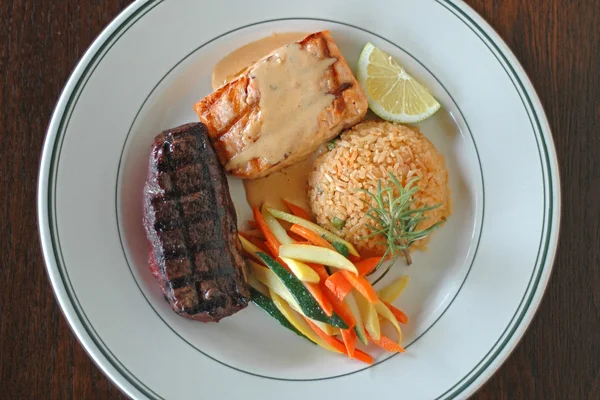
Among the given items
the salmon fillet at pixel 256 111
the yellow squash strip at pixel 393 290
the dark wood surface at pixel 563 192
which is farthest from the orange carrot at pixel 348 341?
the salmon fillet at pixel 256 111

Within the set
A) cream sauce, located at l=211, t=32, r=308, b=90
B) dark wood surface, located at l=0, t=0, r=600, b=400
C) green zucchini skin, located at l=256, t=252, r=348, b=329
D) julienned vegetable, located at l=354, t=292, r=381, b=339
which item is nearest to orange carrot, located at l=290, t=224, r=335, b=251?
green zucchini skin, located at l=256, t=252, r=348, b=329

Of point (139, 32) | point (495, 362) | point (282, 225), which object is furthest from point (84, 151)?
point (495, 362)

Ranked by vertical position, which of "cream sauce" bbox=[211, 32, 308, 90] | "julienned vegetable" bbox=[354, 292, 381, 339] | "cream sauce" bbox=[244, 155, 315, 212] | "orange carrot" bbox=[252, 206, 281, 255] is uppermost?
"cream sauce" bbox=[211, 32, 308, 90]

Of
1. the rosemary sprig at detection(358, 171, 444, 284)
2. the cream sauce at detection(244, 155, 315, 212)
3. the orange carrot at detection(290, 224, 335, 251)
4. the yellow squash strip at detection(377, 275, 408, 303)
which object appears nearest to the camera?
the rosemary sprig at detection(358, 171, 444, 284)

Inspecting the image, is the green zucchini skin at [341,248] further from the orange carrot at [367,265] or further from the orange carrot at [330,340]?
the orange carrot at [330,340]

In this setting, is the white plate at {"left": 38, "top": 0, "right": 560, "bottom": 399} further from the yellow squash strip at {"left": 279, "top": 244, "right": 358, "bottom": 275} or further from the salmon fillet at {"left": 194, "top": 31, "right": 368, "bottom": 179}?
the yellow squash strip at {"left": 279, "top": 244, "right": 358, "bottom": 275}

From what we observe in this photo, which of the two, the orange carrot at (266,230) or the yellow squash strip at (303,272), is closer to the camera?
the yellow squash strip at (303,272)
